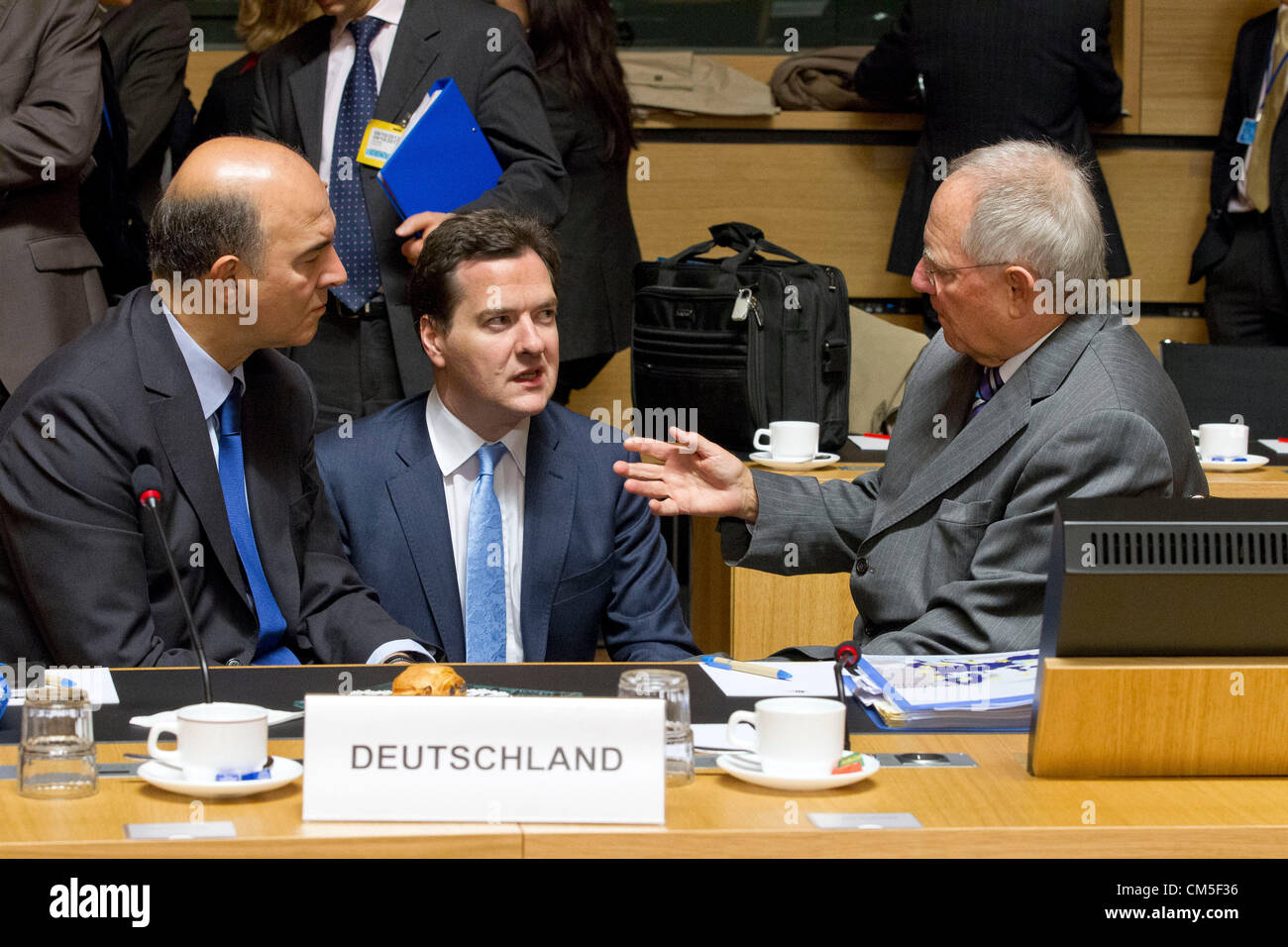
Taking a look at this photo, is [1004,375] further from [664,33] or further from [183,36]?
[664,33]

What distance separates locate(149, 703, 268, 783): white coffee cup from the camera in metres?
1.27

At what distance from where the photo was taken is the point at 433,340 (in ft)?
8.09

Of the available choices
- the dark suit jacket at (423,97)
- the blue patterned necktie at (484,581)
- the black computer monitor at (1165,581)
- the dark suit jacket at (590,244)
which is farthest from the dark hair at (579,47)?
the black computer monitor at (1165,581)

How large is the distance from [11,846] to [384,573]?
3.91 ft

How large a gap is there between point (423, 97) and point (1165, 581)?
2.06m

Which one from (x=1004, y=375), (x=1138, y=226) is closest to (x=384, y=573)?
(x=1004, y=375)

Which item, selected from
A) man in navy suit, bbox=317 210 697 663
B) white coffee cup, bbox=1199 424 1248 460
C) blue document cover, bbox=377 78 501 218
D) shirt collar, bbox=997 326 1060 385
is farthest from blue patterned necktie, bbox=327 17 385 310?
white coffee cup, bbox=1199 424 1248 460

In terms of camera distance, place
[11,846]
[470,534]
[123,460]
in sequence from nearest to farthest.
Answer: [11,846] < [123,460] < [470,534]

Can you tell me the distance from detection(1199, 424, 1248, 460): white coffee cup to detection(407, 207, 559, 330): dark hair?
1.48m

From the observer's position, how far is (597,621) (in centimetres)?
240

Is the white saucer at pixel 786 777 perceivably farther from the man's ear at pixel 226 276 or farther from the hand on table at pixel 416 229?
the hand on table at pixel 416 229

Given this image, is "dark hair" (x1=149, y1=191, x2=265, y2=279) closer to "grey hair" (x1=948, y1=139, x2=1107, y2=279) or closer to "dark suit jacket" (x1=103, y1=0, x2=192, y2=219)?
"grey hair" (x1=948, y1=139, x2=1107, y2=279)

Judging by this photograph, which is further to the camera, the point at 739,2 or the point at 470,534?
the point at 739,2

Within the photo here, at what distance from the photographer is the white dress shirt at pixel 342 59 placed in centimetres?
303
